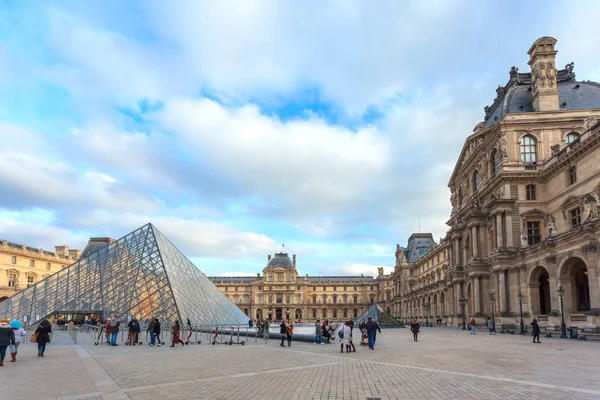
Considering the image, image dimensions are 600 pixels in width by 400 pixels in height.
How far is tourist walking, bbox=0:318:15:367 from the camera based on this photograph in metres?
12.4

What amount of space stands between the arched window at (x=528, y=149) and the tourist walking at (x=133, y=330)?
30.4 meters

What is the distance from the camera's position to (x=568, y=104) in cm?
3866

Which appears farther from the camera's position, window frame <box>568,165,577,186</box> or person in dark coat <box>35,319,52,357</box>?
window frame <box>568,165,577,186</box>

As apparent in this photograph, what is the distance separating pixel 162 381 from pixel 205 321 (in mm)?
19771

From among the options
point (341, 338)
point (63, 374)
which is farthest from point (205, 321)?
point (63, 374)

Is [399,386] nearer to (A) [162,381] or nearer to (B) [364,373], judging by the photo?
(B) [364,373]

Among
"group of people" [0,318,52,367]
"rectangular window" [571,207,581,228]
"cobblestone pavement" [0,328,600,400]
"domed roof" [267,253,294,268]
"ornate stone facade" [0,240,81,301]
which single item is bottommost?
"cobblestone pavement" [0,328,600,400]

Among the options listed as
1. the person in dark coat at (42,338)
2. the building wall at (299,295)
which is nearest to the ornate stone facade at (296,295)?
the building wall at (299,295)

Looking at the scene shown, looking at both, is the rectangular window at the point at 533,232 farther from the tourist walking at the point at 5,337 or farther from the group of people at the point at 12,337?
the tourist walking at the point at 5,337

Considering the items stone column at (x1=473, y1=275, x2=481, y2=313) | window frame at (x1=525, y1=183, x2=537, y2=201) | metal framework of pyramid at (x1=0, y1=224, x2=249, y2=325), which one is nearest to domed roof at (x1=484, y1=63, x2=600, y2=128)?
window frame at (x1=525, y1=183, x2=537, y2=201)

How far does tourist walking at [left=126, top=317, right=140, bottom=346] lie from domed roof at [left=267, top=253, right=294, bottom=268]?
326 ft

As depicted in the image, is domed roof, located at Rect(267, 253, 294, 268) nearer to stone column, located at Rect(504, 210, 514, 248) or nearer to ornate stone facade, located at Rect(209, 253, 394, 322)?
ornate stone facade, located at Rect(209, 253, 394, 322)

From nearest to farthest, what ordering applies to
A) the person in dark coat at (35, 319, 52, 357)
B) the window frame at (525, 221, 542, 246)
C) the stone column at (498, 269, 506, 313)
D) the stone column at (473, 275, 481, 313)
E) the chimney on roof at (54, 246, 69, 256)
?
1. the person in dark coat at (35, 319, 52, 357)
2. the stone column at (498, 269, 506, 313)
3. the window frame at (525, 221, 542, 246)
4. the stone column at (473, 275, 481, 313)
5. the chimney on roof at (54, 246, 69, 256)

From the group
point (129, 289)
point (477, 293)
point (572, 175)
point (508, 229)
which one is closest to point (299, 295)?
point (477, 293)
